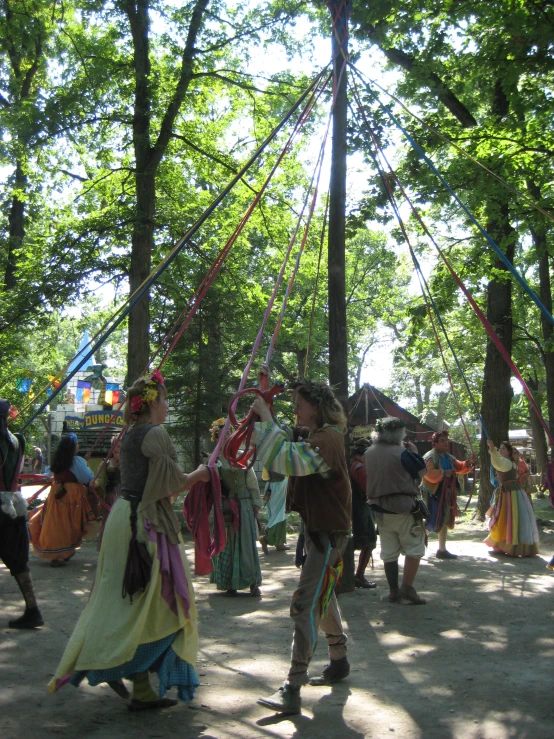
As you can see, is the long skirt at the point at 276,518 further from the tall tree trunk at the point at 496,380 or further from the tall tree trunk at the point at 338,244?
the tall tree trunk at the point at 496,380

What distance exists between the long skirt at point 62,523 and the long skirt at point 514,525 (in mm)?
5674

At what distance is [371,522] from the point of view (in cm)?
878

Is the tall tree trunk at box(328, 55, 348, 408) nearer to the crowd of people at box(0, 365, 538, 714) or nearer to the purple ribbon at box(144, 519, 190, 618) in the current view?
the crowd of people at box(0, 365, 538, 714)

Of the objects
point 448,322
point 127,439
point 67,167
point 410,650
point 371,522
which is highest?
point 67,167

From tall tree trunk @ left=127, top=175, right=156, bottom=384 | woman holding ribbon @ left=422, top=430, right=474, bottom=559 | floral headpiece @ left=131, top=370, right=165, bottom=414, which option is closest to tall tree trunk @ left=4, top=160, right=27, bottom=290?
tall tree trunk @ left=127, top=175, right=156, bottom=384

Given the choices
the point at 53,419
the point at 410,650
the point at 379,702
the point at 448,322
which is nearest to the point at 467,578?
the point at 410,650

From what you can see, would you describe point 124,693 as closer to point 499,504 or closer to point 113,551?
point 113,551

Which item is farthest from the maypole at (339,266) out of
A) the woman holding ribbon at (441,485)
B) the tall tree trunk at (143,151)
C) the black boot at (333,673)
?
the tall tree trunk at (143,151)

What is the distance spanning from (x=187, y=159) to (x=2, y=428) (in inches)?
442

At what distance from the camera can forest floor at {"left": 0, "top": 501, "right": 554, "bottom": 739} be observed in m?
4.20

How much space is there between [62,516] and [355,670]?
5509 mm

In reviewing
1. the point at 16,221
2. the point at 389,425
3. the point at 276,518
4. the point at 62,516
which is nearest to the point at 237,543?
the point at 389,425

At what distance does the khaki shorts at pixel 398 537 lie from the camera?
24.7ft

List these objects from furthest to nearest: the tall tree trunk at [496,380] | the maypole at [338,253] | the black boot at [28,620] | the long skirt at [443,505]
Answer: the tall tree trunk at [496,380]
the long skirt at [443,505]
the maypole at [338,253]
the black boot at [28,620]
